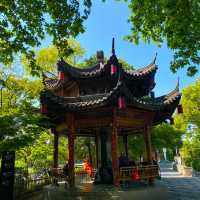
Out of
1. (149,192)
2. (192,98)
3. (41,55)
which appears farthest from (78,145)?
(192,98)

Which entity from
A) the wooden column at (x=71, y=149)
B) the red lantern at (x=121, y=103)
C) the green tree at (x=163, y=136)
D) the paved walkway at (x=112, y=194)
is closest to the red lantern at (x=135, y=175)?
the paved walkway at (x=112, y=194)

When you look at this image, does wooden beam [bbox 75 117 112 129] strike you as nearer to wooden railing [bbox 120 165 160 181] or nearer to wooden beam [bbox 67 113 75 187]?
wooden beam [bbox 67 113 75 187]

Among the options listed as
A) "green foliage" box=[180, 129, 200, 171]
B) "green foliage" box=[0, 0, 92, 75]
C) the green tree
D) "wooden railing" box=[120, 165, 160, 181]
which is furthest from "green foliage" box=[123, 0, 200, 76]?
"green foliage" box=[180, 129, 200, 171]

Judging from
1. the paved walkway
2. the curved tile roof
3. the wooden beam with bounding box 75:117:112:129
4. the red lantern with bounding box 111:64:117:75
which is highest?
the red lantern with bounding box 111:64:117:75

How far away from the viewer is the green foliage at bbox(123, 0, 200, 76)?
929 centimetres

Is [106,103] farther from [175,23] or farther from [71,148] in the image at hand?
[175,23]

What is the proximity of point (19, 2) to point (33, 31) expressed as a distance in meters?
1.02

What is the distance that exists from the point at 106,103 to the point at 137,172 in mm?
3804

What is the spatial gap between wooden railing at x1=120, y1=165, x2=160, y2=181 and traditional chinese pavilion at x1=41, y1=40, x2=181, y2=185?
1.16ft

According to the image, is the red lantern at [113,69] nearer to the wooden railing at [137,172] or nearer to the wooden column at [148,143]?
the wooden column at [148,143]

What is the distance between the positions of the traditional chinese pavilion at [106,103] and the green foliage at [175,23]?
131 inches

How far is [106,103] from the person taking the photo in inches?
530

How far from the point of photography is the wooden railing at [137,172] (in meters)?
13.7

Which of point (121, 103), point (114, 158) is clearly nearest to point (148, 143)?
point (114, 158)
